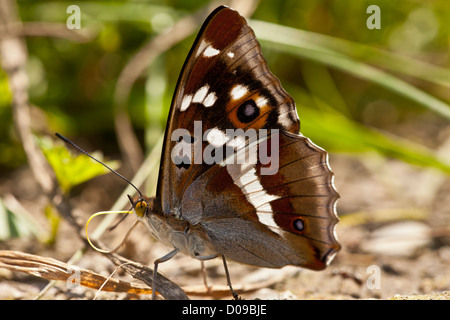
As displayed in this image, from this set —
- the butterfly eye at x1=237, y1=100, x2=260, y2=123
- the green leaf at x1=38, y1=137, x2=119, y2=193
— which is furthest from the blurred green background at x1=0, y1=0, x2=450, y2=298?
the butterfly eye at x1=237, y1=100, x2=260, y2=123

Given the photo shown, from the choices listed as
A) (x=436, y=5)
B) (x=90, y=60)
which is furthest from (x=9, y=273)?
(x=436, y=5)

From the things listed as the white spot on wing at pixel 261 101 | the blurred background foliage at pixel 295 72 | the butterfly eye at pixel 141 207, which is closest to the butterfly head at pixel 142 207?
the butterfly eye at pixel 141 207

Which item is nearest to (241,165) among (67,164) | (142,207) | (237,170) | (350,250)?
(237,170)

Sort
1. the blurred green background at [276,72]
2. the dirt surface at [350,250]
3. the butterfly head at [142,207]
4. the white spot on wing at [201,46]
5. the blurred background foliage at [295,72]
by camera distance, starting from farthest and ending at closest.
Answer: the blurred background foliage at [295,72], the blurred green background at [276,72], the dirt surface at [350,250], the butterfly head at [142,207], the white spot on wing at [201,46]

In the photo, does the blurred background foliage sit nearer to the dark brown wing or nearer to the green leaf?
the green leaf

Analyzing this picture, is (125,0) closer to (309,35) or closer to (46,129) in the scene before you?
(46,129)

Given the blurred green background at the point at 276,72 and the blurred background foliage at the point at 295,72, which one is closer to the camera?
the blurred green background at the point at 276,72

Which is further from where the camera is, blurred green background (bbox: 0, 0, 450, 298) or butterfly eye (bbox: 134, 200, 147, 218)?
blurred green background (bbox: 0, 0, 450, 298)

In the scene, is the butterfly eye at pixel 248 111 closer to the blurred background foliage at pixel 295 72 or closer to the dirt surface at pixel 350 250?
the dirt surface at pixel 350 250
